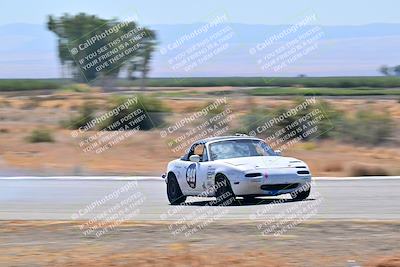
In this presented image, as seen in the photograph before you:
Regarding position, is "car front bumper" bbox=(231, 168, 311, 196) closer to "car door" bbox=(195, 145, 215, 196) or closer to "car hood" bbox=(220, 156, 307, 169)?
"car hood" bbox=(220, 156, 307, 169)

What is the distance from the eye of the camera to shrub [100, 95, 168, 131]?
43188 millimetres

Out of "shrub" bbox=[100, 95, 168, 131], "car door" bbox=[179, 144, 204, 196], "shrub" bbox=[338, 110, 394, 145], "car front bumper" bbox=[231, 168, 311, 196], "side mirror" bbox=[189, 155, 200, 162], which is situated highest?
"side mirror" bbox=[189, 155, 200, 162]

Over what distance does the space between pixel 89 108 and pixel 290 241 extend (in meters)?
36.3

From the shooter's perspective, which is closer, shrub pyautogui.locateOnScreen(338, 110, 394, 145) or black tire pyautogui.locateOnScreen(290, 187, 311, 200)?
black tire pyautogui.locateOnScreen(290, 187, 311, 200)

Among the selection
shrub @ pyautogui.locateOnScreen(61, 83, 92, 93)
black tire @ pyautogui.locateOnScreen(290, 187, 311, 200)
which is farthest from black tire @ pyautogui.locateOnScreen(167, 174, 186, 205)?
shrub @ pyautogui.locateOnScreen(61, 83, 92, 93)

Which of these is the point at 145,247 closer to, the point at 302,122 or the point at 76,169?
the point at 76,169

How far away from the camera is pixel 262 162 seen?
1733 cm

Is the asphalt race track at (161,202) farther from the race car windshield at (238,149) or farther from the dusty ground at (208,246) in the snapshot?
the dusty ground at (208,246)

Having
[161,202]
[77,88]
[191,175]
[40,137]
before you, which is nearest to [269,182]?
[191,175]

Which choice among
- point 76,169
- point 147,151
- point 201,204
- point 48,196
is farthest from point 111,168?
point 201,204

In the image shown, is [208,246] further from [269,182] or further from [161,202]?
[161,202]

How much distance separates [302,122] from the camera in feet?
125

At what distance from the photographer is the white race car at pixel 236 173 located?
16844 mm

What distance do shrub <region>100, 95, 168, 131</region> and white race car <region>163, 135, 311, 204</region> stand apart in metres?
23.7
